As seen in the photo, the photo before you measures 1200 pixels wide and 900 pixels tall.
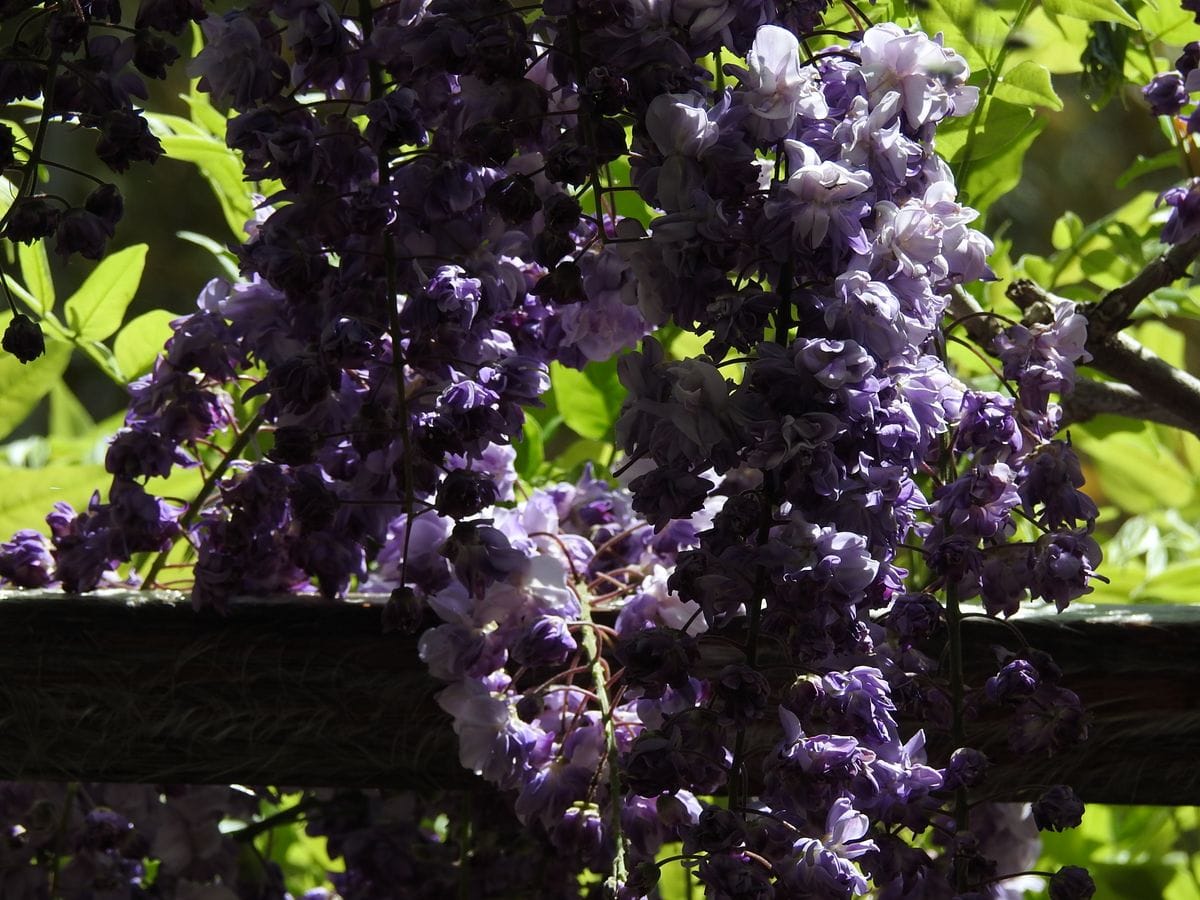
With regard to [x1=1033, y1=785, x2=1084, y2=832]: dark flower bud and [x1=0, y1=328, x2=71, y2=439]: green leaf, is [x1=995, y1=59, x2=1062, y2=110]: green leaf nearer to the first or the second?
[x1=1033, y1=785, x2=1084, y2=832]: dark flower bud

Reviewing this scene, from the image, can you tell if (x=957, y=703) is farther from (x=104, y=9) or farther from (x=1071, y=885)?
(x=104, y=9)

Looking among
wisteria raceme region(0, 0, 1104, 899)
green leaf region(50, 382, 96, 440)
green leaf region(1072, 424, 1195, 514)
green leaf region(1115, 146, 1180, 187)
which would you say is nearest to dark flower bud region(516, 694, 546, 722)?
wisteria raceme region(0, 0, 1104, 899)

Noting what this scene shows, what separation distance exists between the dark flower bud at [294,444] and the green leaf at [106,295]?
1.00ft

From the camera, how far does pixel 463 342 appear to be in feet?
1.76

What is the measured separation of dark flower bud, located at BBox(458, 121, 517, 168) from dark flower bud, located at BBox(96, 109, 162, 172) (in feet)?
0.36

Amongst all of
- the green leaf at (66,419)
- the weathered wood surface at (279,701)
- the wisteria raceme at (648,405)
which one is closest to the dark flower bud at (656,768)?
the wisteria raceme at (648,405)

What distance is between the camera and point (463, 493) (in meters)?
0.50

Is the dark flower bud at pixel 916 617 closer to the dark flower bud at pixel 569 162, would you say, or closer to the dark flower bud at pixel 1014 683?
the dark flower bud at pixel 1014 683

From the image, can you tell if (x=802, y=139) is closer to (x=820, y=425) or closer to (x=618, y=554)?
(x=820, y=425)

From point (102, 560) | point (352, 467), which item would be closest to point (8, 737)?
point (102, 560)

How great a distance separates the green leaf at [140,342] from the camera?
0.81 meters

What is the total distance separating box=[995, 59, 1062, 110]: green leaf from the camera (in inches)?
25.1

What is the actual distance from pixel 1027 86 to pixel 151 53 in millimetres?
383

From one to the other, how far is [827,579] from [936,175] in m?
0.15
